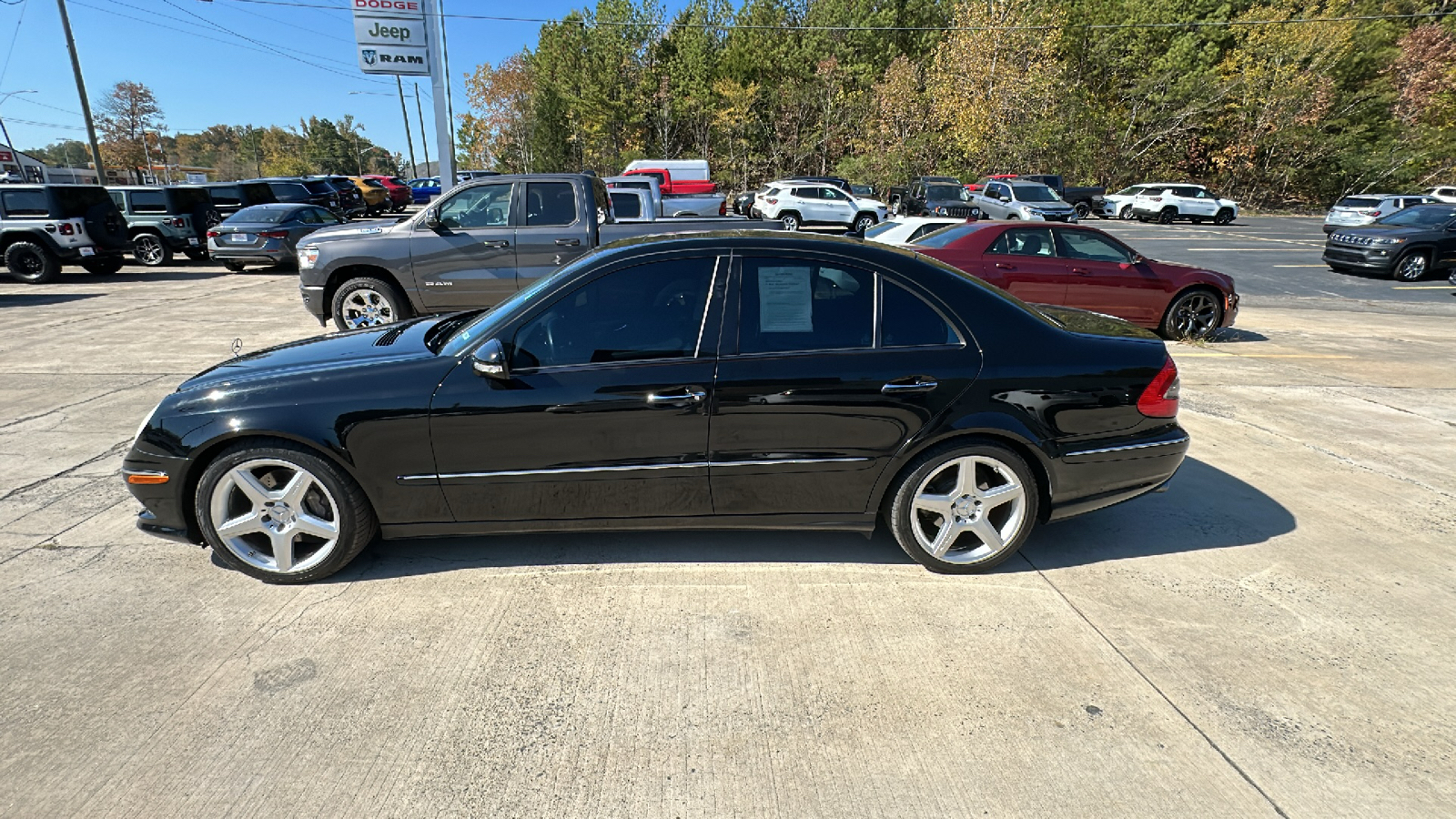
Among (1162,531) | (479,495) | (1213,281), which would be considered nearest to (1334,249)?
(1213,281)

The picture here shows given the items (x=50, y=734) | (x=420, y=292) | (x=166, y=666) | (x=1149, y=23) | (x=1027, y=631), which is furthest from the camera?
(x=1149, y=23)

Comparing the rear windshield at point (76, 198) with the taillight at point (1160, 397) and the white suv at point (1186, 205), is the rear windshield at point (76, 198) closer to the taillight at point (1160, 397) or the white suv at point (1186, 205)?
the taillight at point (1160, 397)

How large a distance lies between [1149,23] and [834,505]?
52.5 meters

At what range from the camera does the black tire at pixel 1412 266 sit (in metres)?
15.2

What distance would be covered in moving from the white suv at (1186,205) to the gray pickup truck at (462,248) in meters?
31.8

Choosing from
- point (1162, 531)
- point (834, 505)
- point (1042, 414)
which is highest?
point (1042, 414)

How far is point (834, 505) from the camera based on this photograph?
3.39 metres

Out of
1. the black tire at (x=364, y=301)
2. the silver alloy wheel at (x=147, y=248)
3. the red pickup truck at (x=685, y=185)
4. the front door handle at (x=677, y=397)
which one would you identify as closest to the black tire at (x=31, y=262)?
the silver alloy wheel at (x=147, y=248)

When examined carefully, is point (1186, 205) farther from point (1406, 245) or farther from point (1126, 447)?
point (1126, 447)

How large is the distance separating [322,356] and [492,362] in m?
1.01

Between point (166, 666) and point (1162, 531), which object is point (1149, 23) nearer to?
point (1162, 531)

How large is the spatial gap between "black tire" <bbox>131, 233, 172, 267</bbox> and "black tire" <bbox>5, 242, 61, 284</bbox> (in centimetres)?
262

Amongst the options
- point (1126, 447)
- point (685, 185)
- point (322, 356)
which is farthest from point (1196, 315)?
point (685, 185)

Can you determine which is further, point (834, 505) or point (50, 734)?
point (834, 505)
